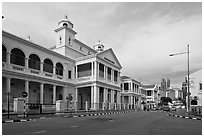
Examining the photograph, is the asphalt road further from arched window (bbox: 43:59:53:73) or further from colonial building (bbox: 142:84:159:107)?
colonial building (bbox: 142:84:159:107)

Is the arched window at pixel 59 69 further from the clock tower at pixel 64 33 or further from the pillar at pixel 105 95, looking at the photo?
the pillar at pixel 105 95

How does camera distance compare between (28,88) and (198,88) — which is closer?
(28,88)

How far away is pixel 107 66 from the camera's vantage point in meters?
43.7

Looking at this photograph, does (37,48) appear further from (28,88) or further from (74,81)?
(74,81)

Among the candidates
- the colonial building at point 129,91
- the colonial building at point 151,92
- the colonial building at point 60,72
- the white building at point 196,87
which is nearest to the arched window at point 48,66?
the colonial building at point 60,72

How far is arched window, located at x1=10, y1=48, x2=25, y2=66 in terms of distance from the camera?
28247 millimetres

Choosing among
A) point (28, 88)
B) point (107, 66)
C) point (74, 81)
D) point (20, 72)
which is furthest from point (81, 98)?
point (20, 72)

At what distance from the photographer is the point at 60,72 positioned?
37.8 meters

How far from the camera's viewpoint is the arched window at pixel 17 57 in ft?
92.7

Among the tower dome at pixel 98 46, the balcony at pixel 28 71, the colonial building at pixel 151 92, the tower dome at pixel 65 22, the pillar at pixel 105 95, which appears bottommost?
the colonial building at pixel 151 92

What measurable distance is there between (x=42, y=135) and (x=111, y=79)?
126 feet

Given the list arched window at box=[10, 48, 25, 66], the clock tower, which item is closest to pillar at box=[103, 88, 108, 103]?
the clock tower

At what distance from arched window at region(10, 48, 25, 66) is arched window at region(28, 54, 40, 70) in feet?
5.58

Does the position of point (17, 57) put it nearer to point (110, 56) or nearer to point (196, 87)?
point (110, 56)
